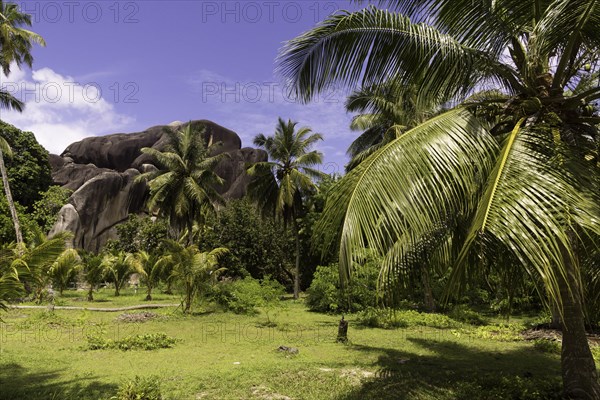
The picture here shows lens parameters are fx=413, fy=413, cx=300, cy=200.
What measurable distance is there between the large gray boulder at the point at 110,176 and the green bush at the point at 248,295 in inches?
916

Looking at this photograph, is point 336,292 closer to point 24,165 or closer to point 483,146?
point 483,146

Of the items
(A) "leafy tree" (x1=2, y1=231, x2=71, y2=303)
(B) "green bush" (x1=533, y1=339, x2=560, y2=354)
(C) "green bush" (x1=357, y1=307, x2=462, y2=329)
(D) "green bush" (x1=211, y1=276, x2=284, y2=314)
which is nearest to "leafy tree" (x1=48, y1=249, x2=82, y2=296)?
(D) "green bush" (x1=211, y1=276, x2=284, y2=314)

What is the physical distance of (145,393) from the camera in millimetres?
5516

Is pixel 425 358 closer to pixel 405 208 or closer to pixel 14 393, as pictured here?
pixel 405 208

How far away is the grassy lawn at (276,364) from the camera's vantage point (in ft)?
20.4

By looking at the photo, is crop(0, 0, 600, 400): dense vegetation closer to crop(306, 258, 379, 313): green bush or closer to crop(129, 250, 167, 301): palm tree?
crop(306, 258, 379, 313): green bush

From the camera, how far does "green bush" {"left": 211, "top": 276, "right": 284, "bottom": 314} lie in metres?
14.4

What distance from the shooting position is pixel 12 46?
19906 millimetres

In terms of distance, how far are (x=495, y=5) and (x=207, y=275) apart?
560 inches

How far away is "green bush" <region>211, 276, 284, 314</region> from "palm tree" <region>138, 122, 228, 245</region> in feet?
30.7

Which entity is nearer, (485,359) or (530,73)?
(530,73)

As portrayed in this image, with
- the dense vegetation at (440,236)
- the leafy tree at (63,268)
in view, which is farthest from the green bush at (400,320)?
the leafy tree at (63,268)

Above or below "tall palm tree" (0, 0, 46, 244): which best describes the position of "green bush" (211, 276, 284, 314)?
below

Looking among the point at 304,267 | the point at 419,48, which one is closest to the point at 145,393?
the point at 419,48
